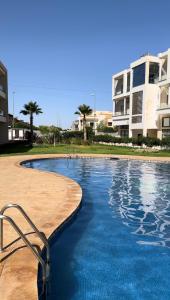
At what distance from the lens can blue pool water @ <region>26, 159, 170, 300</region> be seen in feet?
16.0

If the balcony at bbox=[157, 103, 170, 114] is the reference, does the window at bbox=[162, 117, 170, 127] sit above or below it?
below

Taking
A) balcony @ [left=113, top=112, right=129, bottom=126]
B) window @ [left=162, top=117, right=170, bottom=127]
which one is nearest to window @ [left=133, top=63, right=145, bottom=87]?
window @ [left=162, top=117, right=170, bottom=127]

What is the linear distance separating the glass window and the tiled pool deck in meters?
33.7

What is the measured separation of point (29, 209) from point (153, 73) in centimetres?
4063

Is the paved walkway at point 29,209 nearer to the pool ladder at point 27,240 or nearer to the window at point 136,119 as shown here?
the pool ladder at point 27,240

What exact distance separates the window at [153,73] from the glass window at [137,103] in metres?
2.49

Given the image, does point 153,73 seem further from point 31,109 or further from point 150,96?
point 31,109

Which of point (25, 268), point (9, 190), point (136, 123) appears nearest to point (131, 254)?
point (25, 268)

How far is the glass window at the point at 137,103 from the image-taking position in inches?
1795

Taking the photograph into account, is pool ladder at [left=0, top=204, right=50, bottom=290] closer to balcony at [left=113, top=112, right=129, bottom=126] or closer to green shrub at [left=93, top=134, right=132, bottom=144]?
green shrub at [left=93, top=134, right=132, bottom=144]

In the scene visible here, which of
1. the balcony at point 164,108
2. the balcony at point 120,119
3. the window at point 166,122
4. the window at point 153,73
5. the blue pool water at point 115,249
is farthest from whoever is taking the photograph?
the balcony at point 120,119

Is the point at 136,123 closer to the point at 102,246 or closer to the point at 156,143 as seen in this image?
the point at 156,143

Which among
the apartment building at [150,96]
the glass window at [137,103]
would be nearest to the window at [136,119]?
the apartment building at [150,96]

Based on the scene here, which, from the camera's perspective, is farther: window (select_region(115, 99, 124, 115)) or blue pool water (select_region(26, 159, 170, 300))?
window (select_region(115, 99, 124, 115))
